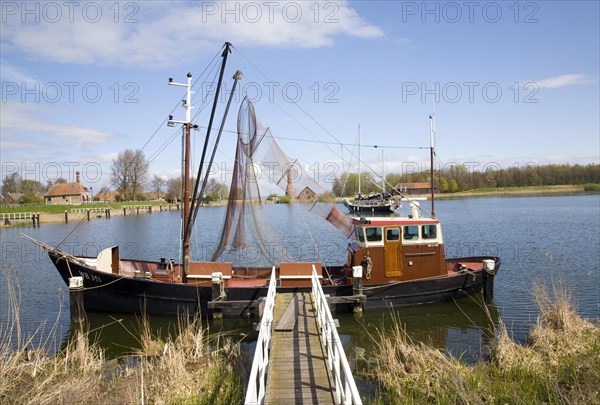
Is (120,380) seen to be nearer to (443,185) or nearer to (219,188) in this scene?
(219,188)

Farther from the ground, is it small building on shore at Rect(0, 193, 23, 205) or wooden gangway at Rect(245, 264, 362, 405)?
small building on shore at Rect(0, 193, 23, 205)

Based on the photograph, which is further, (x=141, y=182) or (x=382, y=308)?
(x=141, y=182)

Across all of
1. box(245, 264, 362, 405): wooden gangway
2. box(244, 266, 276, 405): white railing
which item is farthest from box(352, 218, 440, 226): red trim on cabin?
box(244, 266, 276, 405): white railing

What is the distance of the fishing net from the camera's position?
15312mm

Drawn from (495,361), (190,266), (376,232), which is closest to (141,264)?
(190,266)

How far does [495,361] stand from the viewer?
977 cm

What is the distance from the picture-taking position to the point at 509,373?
8766 millimetres

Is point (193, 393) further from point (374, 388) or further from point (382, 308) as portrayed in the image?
point (382, 308)

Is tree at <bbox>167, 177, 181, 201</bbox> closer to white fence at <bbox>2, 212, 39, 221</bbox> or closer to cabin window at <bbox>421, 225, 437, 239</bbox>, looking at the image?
white fence at <bbox>2, 212, 39, 221</bbox>

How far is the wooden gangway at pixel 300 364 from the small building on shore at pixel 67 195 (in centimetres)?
9587

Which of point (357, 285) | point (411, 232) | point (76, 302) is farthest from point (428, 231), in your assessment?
point (76, 302)

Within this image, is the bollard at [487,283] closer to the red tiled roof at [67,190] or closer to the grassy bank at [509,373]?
the grassy bank at [509,373]

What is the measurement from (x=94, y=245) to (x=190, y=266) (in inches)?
1033

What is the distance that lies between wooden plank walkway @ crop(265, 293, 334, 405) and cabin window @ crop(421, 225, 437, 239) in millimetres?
5838
